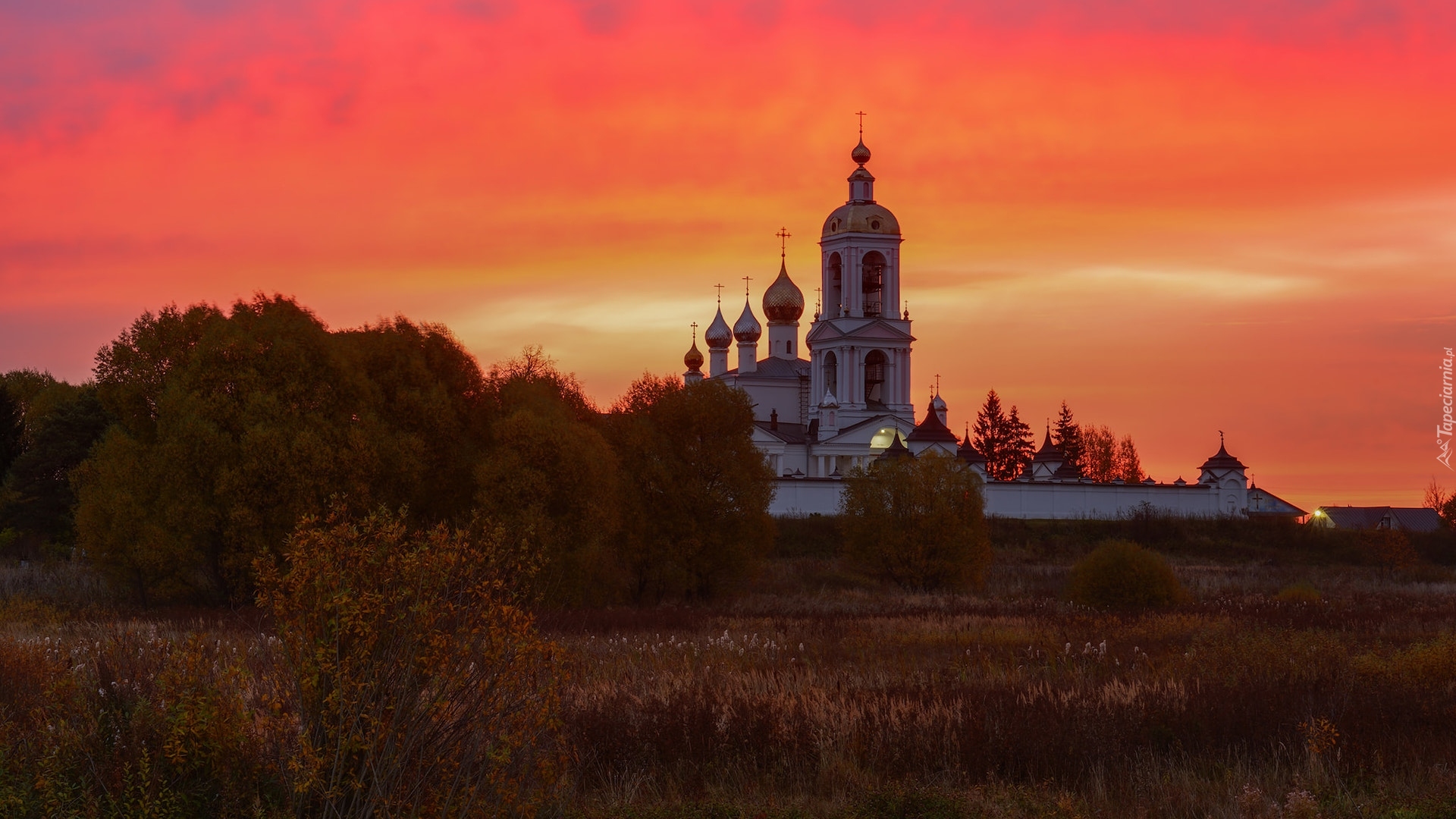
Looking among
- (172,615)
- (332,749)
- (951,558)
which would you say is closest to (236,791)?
(332,749)

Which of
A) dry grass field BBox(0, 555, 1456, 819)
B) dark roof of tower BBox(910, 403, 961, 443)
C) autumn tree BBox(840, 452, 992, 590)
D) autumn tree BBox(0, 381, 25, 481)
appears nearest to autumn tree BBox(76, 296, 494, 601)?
dry grass field BBox(0, 555, 1456, 819)

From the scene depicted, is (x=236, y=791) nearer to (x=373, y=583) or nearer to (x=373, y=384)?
(x=373, y=583)

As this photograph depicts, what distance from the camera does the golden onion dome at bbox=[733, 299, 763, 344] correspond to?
112m

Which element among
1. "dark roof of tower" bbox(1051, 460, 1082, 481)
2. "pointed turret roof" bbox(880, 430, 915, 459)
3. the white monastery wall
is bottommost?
the white monastery wall

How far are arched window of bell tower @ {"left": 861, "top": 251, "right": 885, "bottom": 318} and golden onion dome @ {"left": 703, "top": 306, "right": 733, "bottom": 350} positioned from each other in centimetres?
1626

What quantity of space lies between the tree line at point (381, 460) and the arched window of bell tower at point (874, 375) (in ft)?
167

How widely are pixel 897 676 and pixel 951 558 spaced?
103ft

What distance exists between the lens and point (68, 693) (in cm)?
A: 1188

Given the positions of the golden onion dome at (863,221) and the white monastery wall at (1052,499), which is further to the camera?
the golden onion dome at (863,221)

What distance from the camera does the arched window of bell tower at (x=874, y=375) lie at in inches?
3949

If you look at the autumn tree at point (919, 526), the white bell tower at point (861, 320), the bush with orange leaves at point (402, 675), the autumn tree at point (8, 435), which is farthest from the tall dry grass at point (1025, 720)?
the white bell tower at point (861, 320)

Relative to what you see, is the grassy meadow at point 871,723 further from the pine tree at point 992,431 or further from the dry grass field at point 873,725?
the pine tree at point 992,431

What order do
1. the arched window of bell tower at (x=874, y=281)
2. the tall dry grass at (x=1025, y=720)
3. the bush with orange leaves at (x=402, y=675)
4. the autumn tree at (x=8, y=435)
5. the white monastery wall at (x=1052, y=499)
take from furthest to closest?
the arched window of bell tower at (x=874, y=281)
the white monastery wall at (x=1052, y=499)
the autumn tree at (x=8, y=435)
the tall dry grass at (x=1025, y=720)
the bush with orange leaves at (x=402, y=675)

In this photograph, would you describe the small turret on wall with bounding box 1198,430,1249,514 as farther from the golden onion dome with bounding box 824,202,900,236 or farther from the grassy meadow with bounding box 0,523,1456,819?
the grassy meadow with bounding box 0,523,1456,819
